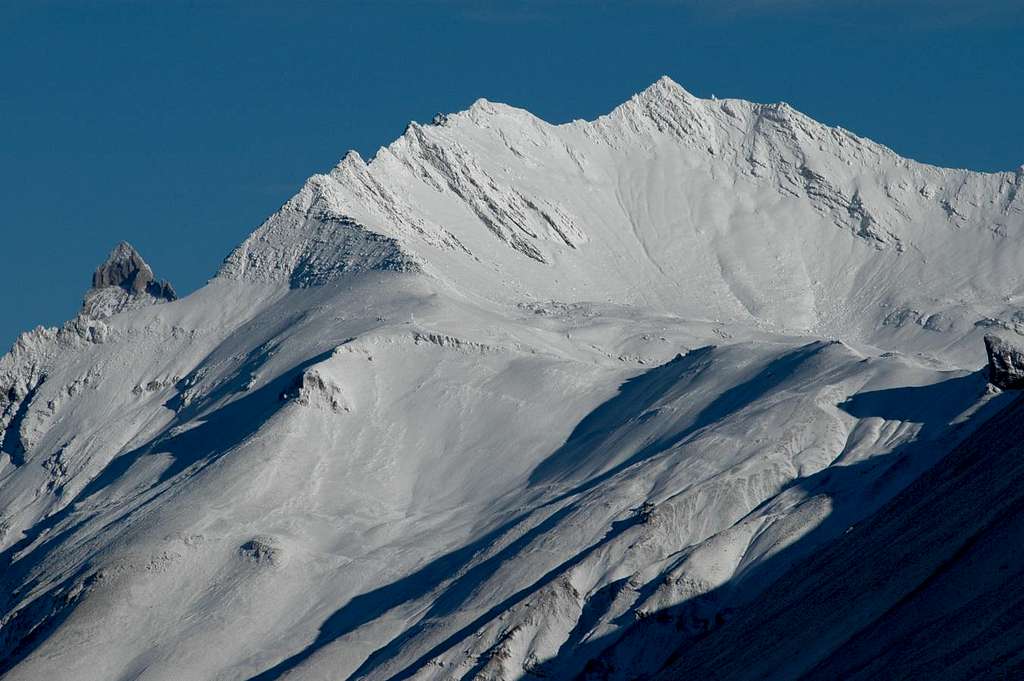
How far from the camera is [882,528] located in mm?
148625

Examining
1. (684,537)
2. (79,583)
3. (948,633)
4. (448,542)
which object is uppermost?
(79,583)

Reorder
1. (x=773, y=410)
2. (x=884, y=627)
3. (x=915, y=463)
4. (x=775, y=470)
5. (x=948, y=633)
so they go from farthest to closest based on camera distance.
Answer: (x=773, y=410)
(x=775, y=470)
(x=915, y=463)
(x=884, y=627)
(x=948, y=633)

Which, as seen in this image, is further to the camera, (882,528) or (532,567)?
(532,567)

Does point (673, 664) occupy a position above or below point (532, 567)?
below

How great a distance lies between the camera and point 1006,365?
177 m

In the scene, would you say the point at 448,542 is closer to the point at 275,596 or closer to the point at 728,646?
the point at 275,596

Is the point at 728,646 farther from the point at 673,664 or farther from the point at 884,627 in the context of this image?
the point at 884,627

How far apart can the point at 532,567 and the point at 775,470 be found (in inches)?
810

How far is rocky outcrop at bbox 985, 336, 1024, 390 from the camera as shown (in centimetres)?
17725

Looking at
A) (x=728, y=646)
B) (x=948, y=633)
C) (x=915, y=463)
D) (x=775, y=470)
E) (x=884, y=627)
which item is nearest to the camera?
(x=948, y=633)

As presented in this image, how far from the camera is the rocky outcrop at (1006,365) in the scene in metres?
177

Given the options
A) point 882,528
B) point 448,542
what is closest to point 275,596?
point 448,542

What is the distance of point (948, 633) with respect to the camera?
123m

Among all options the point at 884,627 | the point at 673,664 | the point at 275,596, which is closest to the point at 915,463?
the point at 673,664
